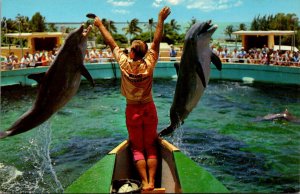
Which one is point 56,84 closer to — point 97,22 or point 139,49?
point 97,22

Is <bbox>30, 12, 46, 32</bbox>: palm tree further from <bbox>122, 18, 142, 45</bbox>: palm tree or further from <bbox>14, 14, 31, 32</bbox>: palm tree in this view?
<bbox>122, 18, 142, 45</bbox>: palm tree

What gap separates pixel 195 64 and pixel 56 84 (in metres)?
1.99

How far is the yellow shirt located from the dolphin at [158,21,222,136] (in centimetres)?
86

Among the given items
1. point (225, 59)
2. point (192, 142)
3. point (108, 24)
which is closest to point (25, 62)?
point (108, 24)

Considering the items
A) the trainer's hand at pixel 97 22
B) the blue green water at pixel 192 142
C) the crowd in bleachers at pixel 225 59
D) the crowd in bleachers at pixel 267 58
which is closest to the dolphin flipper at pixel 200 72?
the trainer's hand at pixel 97 22

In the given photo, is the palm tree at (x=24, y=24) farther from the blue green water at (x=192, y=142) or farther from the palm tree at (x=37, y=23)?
the blue green water at (x=192, y=142)

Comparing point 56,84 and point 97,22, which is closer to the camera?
point 56,84

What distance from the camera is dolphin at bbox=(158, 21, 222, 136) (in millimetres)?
6000

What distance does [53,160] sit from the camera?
11.4m

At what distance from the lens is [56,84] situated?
5043 millimetres

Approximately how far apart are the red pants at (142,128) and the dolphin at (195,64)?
2.93ft

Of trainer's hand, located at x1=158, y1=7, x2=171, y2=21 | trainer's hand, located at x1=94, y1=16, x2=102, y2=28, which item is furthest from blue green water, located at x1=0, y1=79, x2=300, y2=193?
trainer's hand, located at x1=158, y1=7, x2=171, y2=21

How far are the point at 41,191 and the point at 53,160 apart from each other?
113 inches

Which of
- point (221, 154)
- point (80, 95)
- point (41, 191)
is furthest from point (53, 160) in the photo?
point (80, 95)
